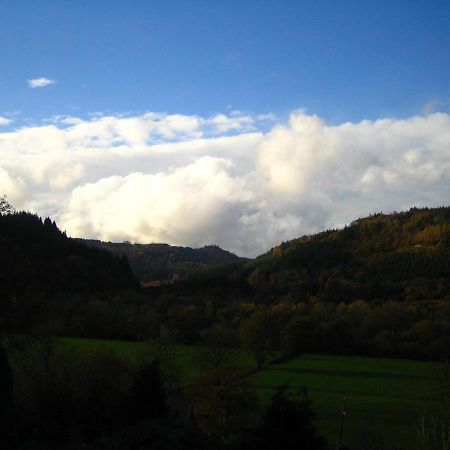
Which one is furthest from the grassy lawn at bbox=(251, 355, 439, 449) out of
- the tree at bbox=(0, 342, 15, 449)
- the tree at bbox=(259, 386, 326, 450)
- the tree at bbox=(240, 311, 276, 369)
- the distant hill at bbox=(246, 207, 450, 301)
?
the distant hill at bbox=(246, 207, 450, 301)

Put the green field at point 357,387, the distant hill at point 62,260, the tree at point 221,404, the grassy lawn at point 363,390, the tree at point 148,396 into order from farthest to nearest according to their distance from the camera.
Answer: the distant hill at point 62,260 → the green field at point 357,387 → the grassy lawn at point 363,390 → the tree at point 221,404 → the tree at point 148,396

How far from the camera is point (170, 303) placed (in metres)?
101

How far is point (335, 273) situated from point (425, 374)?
378 feet

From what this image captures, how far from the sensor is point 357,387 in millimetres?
55406

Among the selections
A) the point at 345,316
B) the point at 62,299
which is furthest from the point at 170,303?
the point at 345,316

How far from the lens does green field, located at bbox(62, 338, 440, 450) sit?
38.6 meters

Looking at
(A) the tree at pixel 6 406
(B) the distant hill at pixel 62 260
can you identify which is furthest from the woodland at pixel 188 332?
(B) the distant hill at pixel 62 260

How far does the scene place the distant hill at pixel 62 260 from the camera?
11588 centimetres

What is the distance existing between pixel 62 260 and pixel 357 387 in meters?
91.1

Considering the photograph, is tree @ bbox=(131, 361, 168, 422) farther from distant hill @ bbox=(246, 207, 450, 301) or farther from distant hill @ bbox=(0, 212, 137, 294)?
distant hill @ bbox=(246, 207, 450, 301)

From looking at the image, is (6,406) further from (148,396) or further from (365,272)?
(365,272)

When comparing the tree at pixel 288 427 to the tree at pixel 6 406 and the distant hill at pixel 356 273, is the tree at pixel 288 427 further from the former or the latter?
the distant hill at pixel 356 273

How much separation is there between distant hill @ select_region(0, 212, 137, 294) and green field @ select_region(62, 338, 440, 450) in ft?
159

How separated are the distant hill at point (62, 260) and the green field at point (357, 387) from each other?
48336mm
